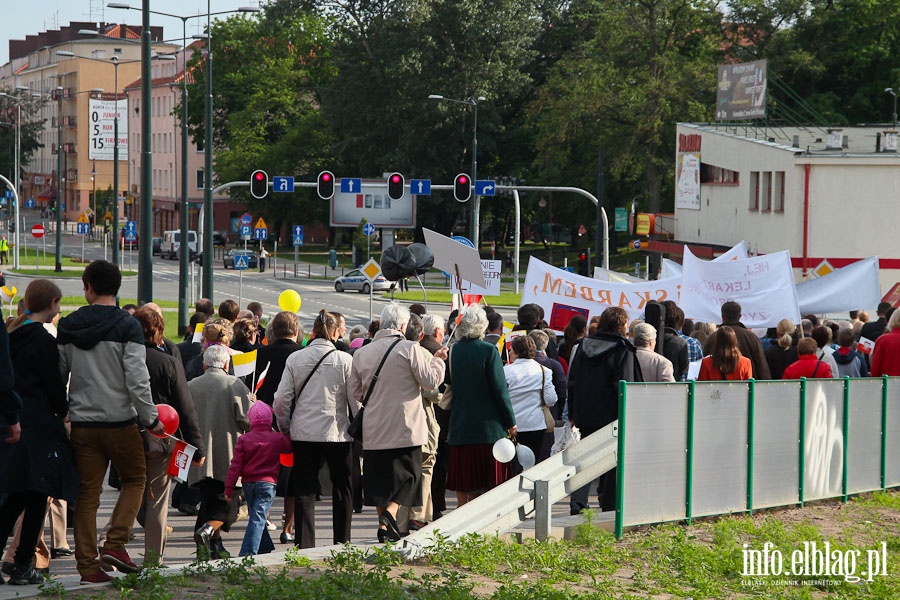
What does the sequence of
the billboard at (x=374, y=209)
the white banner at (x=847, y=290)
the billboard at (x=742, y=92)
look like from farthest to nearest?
the billboard at (x=374, y=209)
the billboard at (x=742, y=92)
the white banner at (x=847, y=290)

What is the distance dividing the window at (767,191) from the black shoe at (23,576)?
140 ft

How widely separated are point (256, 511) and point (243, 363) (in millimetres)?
2056

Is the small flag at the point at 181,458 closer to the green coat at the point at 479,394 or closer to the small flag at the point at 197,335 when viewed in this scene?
the green coat at the point at 479,394

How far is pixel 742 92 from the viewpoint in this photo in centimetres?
5488

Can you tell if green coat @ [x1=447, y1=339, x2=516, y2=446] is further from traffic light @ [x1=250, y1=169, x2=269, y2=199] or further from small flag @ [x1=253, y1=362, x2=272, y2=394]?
traffic light @ [x1=250, y1=169, x2=269, y2=199]

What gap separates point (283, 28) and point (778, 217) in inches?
1906

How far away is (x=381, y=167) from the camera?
2847 inches

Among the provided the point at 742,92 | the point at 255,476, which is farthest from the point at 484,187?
the point at 255,476

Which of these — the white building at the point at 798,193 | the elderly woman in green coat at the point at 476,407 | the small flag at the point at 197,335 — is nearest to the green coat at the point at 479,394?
the elderly woman in green coat at the point at 476,407

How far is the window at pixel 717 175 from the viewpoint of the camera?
5078 centimetres

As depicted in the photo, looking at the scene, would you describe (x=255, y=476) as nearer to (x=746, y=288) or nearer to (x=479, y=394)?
(x=479, y=394)

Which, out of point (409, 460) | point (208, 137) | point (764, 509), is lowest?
point (764, 509)

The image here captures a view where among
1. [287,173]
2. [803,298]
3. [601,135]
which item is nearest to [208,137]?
[803,298]

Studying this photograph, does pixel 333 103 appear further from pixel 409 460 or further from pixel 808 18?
pixel 409 460
